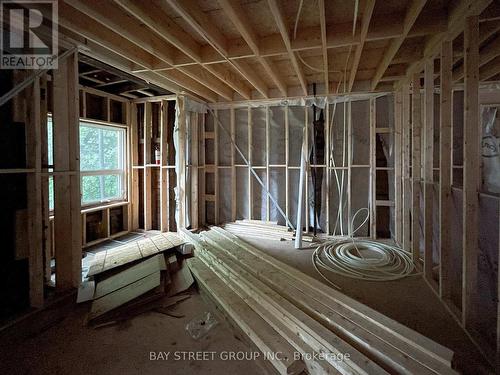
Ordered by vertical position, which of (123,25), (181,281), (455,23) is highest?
(123,25)

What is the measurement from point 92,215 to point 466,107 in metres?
5.73

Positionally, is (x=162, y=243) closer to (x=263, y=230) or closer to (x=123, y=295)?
(x=123, y=295)

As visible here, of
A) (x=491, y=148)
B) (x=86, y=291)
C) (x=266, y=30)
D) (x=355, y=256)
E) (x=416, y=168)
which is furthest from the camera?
(x=491, y=148)

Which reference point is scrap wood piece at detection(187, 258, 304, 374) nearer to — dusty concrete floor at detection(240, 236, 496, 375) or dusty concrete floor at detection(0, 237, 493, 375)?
dusty concrete floor at detection(0, 237, 493, 375)

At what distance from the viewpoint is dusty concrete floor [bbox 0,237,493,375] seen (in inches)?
74.5

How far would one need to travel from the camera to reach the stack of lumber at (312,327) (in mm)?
1662

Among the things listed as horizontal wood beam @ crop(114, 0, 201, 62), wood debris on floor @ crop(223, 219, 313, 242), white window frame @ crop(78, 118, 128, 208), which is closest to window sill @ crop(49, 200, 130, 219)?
white window frame @ crop(78, 118, 128, 208)

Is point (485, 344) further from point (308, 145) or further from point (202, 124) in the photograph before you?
point (202, 124)

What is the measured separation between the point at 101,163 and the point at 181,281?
3.25 metres

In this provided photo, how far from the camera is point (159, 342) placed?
86.0 inches

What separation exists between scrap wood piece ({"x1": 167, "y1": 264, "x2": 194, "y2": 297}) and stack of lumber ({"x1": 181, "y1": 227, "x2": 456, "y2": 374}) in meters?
0.12

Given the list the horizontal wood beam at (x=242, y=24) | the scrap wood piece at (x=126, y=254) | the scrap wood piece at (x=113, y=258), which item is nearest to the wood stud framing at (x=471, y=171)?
the horizontal wood beam at (x=242, y=24)

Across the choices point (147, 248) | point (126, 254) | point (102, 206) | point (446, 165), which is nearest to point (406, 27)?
point (446, 165)

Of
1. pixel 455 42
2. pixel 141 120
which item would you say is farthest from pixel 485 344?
pixel 141 120
